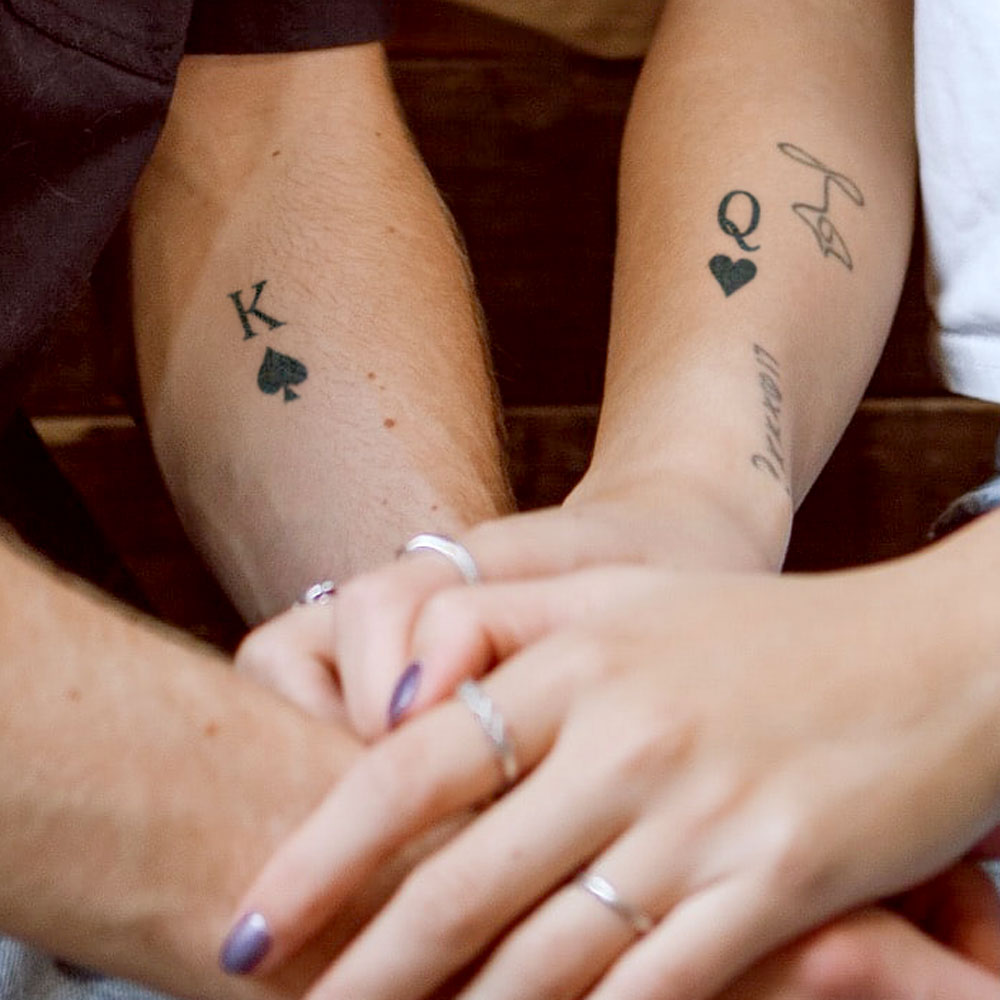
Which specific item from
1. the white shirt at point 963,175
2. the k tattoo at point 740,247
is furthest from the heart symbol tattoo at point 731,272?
the white shirt at point 963,175

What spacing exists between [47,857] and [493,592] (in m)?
0.23

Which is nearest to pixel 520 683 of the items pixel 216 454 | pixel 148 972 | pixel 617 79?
pixel 148 972

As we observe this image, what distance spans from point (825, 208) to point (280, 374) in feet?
1.42

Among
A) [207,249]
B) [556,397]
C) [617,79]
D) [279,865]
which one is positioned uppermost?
[617,79]

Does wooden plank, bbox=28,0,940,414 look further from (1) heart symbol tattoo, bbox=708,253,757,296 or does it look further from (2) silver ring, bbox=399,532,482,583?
(2) silver ring, bbox=399,532,482,583

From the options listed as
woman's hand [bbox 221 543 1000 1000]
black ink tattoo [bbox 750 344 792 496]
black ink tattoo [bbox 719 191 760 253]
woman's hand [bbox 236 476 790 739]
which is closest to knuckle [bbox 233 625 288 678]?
woman's hand [bbox 236 476 790 739]

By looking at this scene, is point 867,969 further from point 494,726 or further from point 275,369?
point 275,369

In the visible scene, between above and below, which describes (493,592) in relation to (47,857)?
above

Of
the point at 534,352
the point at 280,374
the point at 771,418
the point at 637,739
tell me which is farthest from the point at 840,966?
the point at 534,352

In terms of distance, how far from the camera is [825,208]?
32.8 inches

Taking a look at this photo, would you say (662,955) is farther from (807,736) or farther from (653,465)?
(653,465)

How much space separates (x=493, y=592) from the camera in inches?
21.7

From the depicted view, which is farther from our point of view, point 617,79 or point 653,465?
point 617,79

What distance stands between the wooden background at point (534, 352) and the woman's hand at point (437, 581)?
0.63 m
